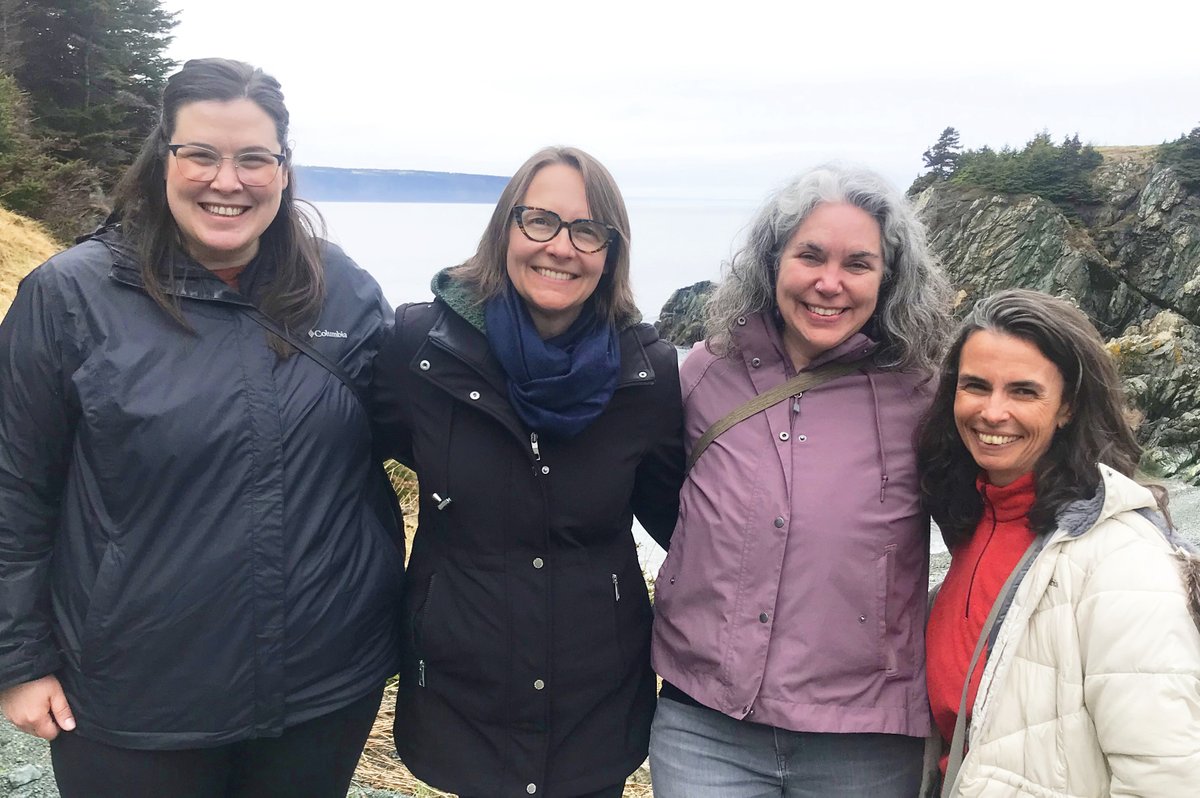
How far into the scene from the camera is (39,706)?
2.14 m

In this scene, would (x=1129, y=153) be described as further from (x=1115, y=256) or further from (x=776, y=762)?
(x=776, y=762)

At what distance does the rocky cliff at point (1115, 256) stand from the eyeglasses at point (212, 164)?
81.2 ft

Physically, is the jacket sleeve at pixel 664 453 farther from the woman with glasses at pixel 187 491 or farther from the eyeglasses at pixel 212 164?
the eyeglasses at pixel 212 164

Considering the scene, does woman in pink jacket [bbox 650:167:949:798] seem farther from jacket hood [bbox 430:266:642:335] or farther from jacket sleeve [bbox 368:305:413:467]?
jacket sleeve [bbox 368:305:413:467]

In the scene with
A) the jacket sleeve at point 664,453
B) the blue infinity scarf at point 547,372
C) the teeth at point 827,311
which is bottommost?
the jacket sleeve at point 664,453

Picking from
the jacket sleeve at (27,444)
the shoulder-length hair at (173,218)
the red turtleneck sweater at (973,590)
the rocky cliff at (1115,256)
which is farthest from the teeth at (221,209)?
the rocky cliff at (1115,256)

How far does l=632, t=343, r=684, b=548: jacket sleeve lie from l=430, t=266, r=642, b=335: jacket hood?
198 millimetres

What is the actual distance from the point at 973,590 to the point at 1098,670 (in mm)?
444

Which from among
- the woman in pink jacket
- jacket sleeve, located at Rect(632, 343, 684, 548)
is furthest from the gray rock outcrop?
the woman in pink jacket

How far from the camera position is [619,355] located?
2.52 m

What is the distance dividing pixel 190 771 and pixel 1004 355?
2383 millimetres

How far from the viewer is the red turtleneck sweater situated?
2264 millimetres

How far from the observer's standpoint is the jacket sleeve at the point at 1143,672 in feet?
5.81

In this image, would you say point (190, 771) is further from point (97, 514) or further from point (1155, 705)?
point (1155, 705)
